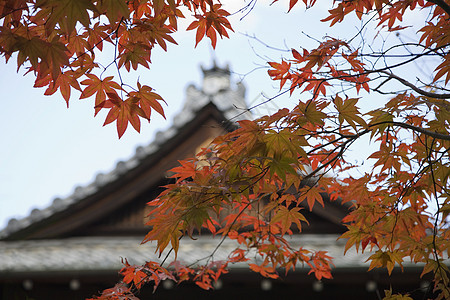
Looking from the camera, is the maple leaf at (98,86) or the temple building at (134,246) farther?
the temple building at (134,246)

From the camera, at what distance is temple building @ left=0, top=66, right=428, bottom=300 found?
4.30 m

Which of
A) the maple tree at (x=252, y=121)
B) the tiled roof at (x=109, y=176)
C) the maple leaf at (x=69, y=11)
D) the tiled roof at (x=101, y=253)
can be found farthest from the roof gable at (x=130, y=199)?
the maple leaf at (x=69, y=11)

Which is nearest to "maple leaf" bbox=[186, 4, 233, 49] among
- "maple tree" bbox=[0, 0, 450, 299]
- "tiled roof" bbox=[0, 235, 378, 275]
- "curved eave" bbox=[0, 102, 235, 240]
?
"maple tree" bbox=[0, 0, 450, 299]

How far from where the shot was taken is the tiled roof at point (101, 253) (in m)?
4.30

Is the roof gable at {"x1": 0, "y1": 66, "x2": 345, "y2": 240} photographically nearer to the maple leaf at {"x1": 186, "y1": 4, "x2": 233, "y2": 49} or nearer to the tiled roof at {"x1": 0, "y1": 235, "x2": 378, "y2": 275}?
the tiled roof at {"x1": 0, "y1": 235, "x2": 378, "y2": 275}

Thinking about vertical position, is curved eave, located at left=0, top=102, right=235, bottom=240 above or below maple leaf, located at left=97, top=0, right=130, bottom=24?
below

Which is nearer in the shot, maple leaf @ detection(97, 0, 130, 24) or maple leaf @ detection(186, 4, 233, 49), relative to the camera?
maple leaf @ detection(97, 0, 130, 24)

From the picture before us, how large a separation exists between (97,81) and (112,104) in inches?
6.1

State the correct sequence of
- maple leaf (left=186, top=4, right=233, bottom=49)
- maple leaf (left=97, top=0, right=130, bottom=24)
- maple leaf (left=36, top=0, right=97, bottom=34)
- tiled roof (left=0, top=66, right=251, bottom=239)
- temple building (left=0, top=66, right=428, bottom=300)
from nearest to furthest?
maple leaf (left=36, top=0, right=97, bottom=34) < maple leaf (left=97, top=0, right=130, bottom=24) < maple leaf (left=186, top=4, right=233, bottom=49) < temple building (left=0, top=66, right=428, bottom=300) < tiled roof (left=0, top=66, right=251, bottom=239)

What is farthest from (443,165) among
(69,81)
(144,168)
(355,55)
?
(144,168)

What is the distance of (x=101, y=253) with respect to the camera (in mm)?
4617

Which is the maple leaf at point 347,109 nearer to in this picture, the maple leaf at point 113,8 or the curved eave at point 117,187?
the maple leaf at point 113,8

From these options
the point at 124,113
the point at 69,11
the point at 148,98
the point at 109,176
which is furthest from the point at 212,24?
the point at 109,176

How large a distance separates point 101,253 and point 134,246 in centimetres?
39
